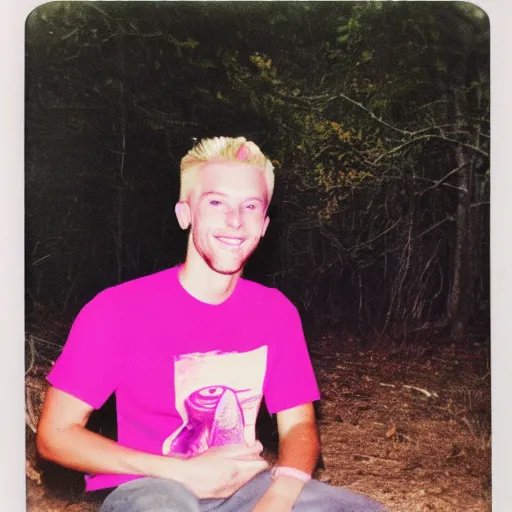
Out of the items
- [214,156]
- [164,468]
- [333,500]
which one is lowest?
[333,500]

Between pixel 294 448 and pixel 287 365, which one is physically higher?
pixel 287 365

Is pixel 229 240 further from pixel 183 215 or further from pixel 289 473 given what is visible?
pixel 289 473

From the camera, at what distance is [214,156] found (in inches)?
72.6

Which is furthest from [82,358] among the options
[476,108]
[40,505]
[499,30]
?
[499,30]

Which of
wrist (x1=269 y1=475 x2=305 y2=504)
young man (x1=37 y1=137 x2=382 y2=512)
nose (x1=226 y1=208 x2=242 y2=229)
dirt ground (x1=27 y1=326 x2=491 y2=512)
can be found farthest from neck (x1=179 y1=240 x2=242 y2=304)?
wrist (x1=269 y1=475 x2=305 y2=504)

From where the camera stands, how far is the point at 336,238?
1.90 m

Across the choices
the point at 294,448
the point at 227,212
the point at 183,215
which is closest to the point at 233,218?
the point at 227,212

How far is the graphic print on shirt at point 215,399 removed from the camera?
1.79 m

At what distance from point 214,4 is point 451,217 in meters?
0.91

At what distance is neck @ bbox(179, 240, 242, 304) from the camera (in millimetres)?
1835

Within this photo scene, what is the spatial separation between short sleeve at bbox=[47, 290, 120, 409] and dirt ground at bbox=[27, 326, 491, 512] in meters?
0.08

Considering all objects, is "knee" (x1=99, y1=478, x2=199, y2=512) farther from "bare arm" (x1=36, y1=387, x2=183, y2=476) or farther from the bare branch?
the bare branch

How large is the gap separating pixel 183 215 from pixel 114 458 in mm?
675

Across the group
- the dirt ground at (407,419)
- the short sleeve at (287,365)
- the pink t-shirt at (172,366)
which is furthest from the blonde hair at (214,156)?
the dirt ground at (407,419)
